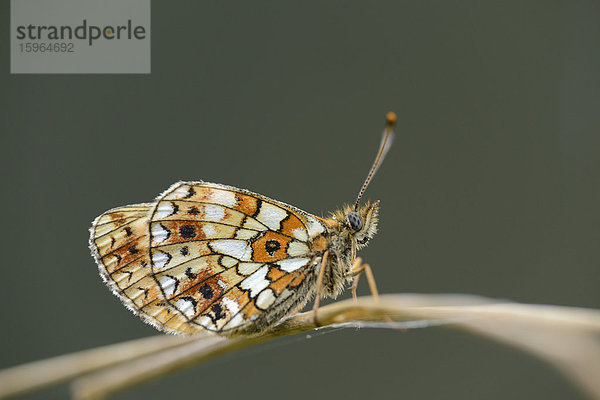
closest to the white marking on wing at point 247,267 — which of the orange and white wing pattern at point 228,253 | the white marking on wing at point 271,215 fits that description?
the orange and white wing pattern at point 228,253

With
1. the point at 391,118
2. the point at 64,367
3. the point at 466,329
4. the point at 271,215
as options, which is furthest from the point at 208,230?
the point at 466,329

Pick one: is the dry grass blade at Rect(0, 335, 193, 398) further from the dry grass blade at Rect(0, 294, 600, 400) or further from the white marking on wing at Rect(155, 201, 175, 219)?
the white marking on wing at Rect(155, 201, 175, 219)

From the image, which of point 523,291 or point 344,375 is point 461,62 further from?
point 344,375

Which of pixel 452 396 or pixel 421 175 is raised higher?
pixel 421 175

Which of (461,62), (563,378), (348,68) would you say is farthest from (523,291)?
(563,378)

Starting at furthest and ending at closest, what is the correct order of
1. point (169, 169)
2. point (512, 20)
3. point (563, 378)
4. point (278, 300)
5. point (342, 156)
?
point (512, 20) < point (342, 156) < point (169, 169) < point (278, 300) < point (563, 378)

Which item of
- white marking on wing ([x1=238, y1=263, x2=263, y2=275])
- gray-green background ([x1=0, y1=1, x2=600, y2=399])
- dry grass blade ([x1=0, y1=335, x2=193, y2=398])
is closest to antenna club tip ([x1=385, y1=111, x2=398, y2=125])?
white marking on wing ([x1=238, y1=263, x2=263, y2=275])
